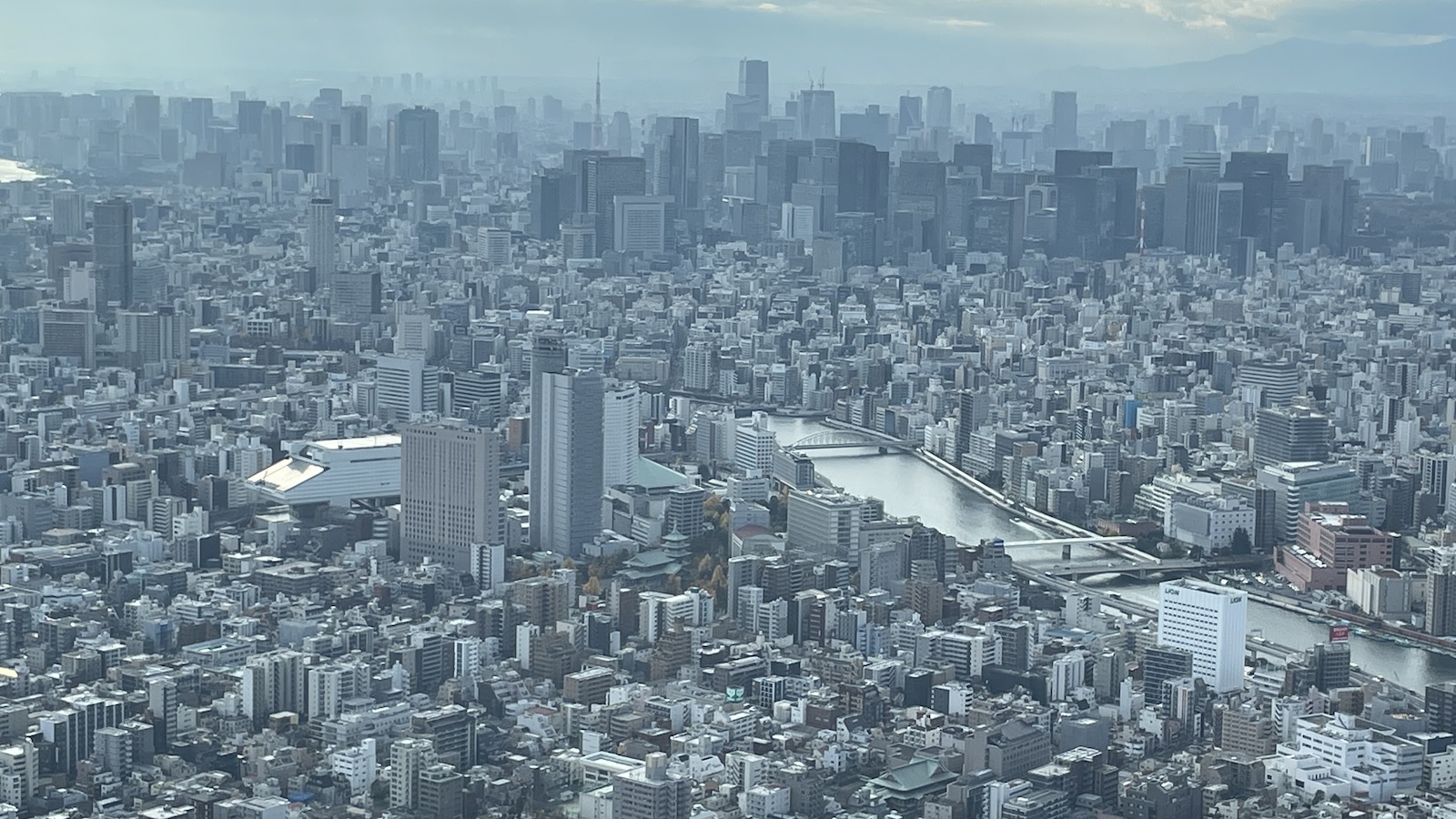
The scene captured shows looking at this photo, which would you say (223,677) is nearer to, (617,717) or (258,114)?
(617,717)

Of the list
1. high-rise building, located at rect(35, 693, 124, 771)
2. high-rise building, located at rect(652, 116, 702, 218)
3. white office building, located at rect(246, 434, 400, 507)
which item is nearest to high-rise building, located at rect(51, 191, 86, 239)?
high-rise building, located at rect(652, 116, 702, 218)

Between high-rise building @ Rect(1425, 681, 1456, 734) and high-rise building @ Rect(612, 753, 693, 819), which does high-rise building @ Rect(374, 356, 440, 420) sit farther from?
high-rise building @ Rect(612, 753, 693, 819)

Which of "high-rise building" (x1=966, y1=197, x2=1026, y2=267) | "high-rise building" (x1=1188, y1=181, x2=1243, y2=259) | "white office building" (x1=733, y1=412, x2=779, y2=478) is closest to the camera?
"white office building" (x1=733, y1=412, x2=779, y2=478)

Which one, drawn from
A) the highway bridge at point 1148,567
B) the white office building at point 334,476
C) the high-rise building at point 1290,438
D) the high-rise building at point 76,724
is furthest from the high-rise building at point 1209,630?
the high-rise building at point 1290,438

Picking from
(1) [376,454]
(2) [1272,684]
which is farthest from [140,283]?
(2) [1272,684]

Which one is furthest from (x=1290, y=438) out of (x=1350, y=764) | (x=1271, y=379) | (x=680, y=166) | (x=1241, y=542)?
(x=680, y=166)

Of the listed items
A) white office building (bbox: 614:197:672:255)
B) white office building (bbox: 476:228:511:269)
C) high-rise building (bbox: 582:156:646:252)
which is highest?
high-rise building (bbox: 582:156:646:252)
